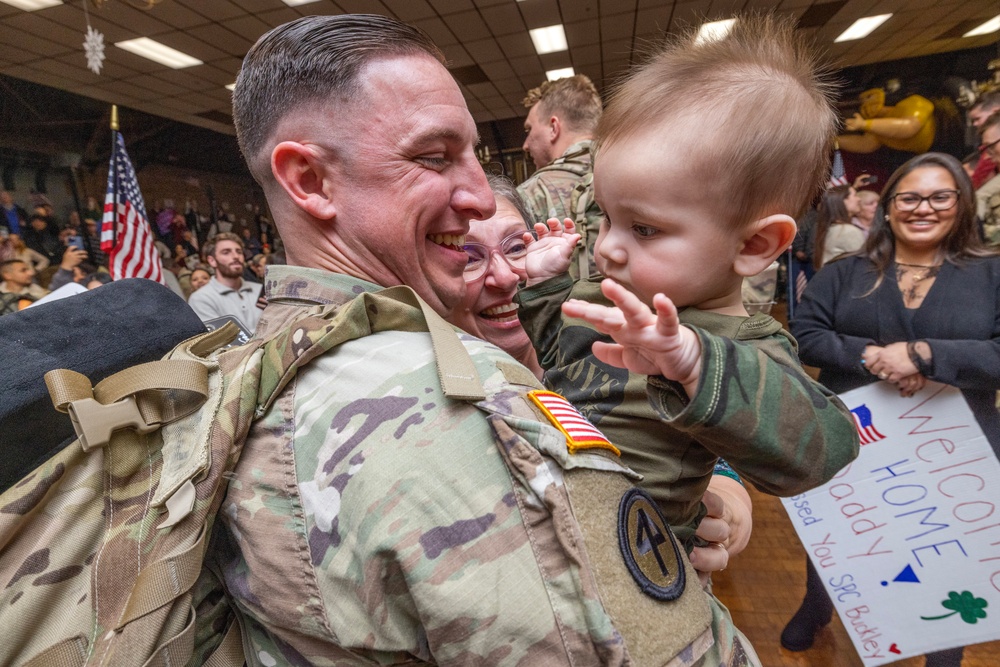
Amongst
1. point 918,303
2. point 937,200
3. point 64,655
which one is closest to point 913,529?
point 918,303

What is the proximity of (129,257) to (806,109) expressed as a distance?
14.8 ft

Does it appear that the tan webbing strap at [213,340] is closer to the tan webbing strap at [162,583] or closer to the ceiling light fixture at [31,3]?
the tan webbing strap at [162,583]

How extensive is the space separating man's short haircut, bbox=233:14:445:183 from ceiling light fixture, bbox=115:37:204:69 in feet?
25.9

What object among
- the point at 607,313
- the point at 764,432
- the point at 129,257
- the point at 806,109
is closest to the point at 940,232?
the point at 806,109

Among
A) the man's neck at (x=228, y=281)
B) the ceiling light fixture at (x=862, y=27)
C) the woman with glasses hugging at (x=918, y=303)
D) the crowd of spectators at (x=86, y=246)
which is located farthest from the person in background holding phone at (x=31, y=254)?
the ceiling light fixture at (x=862, y=27)

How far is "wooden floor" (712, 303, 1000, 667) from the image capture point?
270 cm

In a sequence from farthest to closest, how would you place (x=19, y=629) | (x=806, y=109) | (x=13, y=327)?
(x=806, y=109), (x=13, y=327), (x=19, y=629)

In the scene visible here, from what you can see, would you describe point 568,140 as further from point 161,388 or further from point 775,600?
point 161,388

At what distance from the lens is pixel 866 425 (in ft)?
7.72

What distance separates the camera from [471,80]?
31.9 ft

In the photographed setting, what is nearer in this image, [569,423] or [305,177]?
[569,423]

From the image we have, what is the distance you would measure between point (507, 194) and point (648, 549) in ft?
5.03

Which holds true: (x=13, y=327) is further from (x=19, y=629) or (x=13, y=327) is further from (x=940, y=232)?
(x=940, y=232)

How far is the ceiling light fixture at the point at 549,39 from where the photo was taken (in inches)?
315
